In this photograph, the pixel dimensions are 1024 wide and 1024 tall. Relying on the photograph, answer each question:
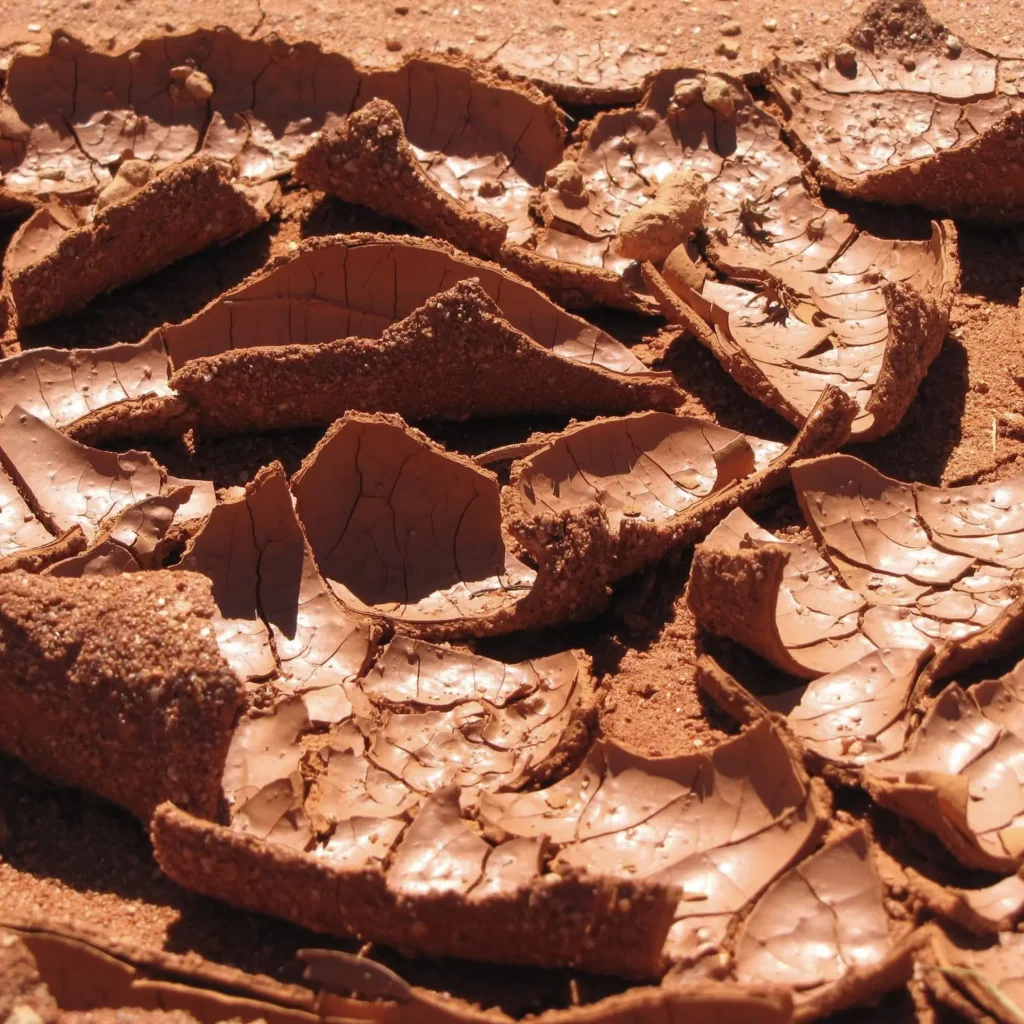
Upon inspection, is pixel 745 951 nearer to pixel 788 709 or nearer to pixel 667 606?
pixel 788 709

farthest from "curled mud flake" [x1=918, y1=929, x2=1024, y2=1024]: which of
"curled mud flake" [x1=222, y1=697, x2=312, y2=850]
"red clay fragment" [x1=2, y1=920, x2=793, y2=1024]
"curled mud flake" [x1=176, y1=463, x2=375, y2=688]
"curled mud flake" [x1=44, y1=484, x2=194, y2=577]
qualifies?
"curled mud flake" [x1=44, y1=484, x2=194, y2=577]

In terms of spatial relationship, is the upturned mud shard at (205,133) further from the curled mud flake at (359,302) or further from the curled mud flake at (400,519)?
the curled mud flake at (400,519)

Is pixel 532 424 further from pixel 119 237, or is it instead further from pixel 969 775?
pixel 969 775

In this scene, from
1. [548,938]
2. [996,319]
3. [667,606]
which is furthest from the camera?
[996,319]

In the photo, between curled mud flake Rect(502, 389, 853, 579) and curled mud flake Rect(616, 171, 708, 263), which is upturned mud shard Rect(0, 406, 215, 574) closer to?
curled mud flake Rect(502, 389, 853, 579)

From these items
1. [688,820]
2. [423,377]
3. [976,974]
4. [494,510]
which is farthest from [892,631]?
[423,377]

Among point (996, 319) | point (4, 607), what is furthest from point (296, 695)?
point (996, 319)
